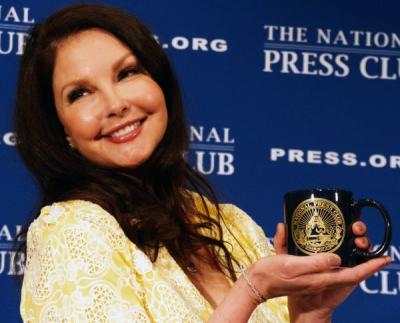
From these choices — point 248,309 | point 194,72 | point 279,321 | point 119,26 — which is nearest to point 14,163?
point 194,72

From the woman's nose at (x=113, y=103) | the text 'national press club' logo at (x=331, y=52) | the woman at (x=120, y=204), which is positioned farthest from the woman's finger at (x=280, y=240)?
the text 'national press club' logo at (x=331, y=52)

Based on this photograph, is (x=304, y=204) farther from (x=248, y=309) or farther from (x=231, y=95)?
(x=231, y=95)

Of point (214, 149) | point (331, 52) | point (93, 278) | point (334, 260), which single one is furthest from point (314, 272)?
point (331, 52)

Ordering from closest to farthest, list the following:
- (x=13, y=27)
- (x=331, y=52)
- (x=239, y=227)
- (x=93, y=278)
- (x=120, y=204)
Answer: (x=93, y=278) → (x=120, y=204) → (x=239, y=227) → (x=13, y=27) → (x=331, y=52)

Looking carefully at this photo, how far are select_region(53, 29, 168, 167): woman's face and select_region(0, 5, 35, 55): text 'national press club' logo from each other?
715 mm

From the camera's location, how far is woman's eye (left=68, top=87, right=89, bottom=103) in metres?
1.74

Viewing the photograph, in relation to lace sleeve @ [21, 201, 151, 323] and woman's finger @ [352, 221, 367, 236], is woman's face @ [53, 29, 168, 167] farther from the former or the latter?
woman's finger @ [352, 221, 367, 236]

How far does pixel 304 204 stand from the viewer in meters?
1.44

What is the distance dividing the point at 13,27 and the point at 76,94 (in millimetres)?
776

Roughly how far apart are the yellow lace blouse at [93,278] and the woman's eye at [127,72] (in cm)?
25

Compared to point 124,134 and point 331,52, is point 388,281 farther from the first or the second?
point 124,134

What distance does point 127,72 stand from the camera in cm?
178

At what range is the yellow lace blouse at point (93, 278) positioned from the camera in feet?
4.95

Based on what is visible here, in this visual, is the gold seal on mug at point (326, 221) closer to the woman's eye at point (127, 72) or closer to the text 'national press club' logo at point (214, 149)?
the woman's eye at point (127, 72)
